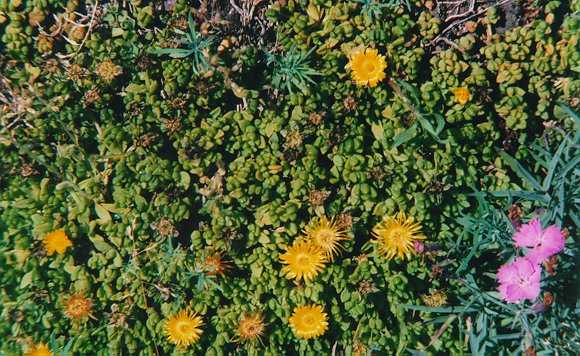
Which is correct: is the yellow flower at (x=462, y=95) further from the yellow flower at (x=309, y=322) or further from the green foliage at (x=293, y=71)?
the yellow flower at (x=309, y=322)

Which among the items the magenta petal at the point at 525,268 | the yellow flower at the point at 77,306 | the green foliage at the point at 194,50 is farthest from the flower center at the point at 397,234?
the yellow flower at the point at 77,306

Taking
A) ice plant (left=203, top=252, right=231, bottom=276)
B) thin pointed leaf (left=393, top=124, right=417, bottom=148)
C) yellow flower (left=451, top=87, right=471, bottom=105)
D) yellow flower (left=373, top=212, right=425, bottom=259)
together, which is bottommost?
ice plant (left=203, top=252, right=231, bottom=276)

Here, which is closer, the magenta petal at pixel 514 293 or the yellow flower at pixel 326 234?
the magenta petal at pixel 514 293

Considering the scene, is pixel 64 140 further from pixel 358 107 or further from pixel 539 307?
pixel 539 307

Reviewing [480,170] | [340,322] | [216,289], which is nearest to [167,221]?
[216,289]

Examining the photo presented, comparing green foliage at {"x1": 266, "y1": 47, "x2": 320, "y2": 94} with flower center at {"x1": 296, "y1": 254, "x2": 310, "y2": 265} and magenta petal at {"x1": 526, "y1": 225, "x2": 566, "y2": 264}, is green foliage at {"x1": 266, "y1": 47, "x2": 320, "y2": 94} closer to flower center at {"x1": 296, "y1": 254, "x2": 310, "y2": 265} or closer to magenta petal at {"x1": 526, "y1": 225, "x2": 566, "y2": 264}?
flower center at {"x1": 296, "y1": 254, "x2": 310, "y2": 265}

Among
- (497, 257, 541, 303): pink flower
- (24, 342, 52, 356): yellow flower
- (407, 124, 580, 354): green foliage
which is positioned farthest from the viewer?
(24, 342, 52, 356): yellow flower

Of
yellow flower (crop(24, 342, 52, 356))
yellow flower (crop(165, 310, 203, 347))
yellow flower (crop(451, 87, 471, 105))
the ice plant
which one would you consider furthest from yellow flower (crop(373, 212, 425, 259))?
yellow flower (crop(24, 342, 52, 356))
